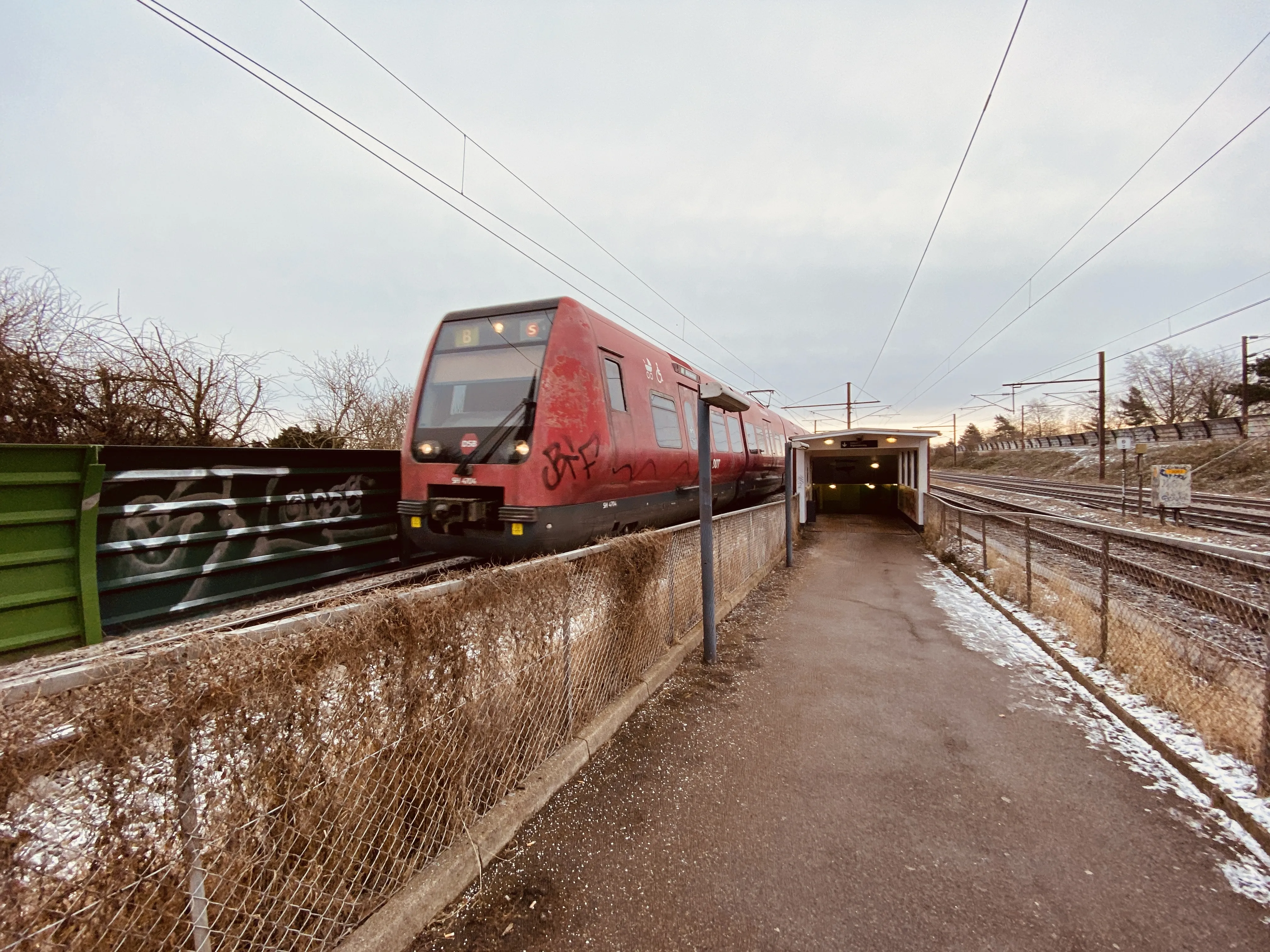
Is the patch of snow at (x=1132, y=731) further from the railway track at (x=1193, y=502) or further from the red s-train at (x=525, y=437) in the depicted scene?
the railway track at (x=1193, y=502)

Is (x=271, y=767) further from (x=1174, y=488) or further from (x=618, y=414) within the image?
(x=1174, y=488)

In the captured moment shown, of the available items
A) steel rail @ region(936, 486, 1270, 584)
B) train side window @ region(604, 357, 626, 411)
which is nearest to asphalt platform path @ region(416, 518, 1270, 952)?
steel rail @ region(936, 486, 1270, 584)

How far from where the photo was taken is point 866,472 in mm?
22797

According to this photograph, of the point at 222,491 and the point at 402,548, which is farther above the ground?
the point at 222,491

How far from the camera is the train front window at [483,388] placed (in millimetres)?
6180

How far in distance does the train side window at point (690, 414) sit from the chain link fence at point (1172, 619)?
4911 millimetres

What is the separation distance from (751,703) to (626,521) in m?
3.19

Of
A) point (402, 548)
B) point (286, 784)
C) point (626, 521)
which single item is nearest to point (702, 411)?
point (626, 521)

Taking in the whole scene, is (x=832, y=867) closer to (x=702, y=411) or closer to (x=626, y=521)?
(x=702, y=411)

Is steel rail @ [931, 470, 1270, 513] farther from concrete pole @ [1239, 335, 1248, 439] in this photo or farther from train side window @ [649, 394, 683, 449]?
train side window @ [649, 394, 683, 449]

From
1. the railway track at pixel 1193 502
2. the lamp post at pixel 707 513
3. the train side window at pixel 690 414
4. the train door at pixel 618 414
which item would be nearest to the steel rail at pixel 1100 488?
the railway track at pixel 1193 502

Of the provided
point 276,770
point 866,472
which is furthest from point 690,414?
point 866,472

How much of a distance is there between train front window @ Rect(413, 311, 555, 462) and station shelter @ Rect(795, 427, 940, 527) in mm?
10219

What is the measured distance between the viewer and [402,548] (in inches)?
311
